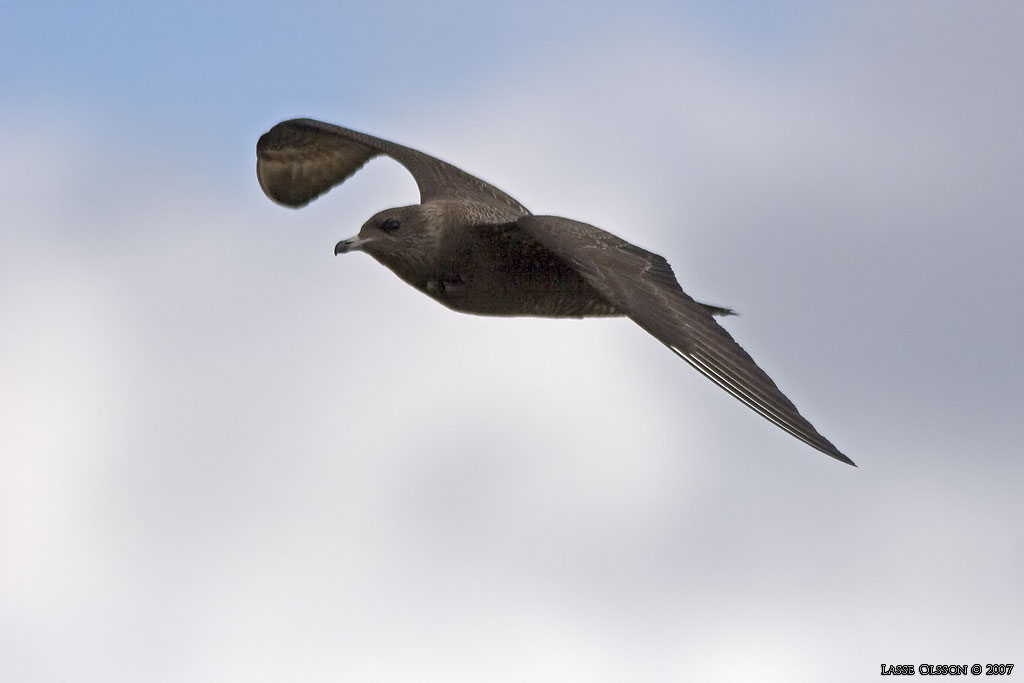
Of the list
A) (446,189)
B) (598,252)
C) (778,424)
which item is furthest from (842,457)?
(446,189)

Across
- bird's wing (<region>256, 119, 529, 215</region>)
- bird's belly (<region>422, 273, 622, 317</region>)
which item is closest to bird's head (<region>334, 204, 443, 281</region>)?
bird's belly (<region>422, 273, 622, 317</region>)

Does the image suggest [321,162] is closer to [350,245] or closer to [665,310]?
[350,245]

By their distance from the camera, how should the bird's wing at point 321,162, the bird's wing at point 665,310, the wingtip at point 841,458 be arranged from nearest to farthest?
the wingtip at point 841,458, the bird's wing at point 665,310, the bird's wing at point 321,162

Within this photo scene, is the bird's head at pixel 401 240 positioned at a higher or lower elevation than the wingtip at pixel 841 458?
higher

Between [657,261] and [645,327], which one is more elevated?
[657,261]

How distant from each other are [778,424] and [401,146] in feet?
17.1

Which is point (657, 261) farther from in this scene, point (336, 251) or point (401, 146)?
point (401, 146)

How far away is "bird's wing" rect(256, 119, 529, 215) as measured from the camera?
1204cm

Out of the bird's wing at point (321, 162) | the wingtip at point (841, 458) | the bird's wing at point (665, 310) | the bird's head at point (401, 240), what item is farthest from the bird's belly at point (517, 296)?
the wingtip at point (841, 458)

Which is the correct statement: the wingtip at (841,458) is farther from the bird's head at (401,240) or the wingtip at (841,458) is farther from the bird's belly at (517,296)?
the bird's head at (401,240)

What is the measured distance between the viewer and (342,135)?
1236 centimetres

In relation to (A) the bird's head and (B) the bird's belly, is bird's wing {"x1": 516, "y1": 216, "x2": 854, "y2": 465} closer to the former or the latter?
(B) the bird's belly

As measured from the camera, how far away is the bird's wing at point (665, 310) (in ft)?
27.7

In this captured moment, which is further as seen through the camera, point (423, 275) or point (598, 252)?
point (423, 275)
